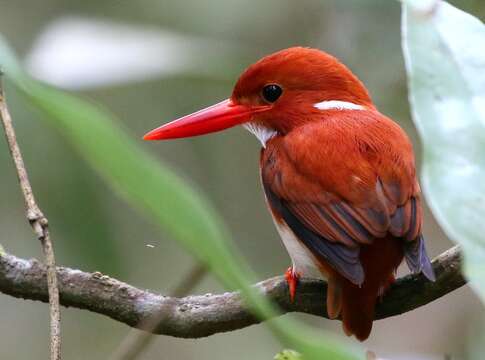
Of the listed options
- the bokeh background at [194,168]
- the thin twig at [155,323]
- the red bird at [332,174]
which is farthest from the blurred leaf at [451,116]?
the bokeh background at [194,168]

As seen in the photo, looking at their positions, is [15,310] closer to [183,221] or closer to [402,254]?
[402,254]

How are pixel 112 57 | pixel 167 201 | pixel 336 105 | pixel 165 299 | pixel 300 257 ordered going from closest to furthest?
pixel 167 201
pixel 165 299
pixel 300 257
pixel 112 57
pixel 336 105

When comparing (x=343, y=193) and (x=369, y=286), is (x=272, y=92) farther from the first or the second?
(x=369, y=286)

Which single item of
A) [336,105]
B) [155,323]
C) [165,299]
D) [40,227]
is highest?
[336,105]

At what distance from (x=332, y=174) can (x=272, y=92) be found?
0.69 meters

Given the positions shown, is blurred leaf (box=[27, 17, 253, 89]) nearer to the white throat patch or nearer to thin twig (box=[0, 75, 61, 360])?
the white throat patch

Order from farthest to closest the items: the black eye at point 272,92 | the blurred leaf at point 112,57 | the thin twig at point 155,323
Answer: the black eye at point 272,92, the blurred leaf at point 112,57, the thin twig at point 155,323

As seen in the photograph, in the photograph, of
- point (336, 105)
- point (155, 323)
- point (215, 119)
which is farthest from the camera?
point (215, 119)

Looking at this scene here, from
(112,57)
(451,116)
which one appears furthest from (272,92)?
(451,116)

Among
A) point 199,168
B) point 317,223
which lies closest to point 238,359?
point 199,168

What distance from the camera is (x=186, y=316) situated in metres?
2.13

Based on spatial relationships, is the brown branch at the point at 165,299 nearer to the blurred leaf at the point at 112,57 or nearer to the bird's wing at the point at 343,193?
the bird's wing at the point at 343,193

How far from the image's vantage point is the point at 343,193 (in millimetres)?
2205

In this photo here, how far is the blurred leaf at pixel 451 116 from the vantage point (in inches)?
30.1
